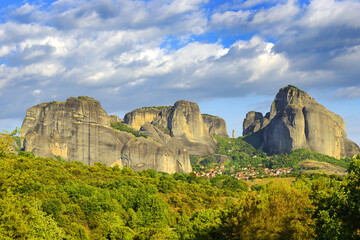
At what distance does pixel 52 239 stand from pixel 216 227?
15.3 meters

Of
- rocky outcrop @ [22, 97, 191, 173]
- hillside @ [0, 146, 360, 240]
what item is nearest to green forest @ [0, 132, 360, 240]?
hillside @ [0, 146, 360, 240]

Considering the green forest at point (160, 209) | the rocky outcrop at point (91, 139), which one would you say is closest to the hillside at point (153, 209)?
the green forest at point (160, 209)

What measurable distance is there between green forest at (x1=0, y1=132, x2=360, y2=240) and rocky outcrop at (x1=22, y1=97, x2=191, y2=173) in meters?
75.6

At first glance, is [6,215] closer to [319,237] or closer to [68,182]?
[319,237]

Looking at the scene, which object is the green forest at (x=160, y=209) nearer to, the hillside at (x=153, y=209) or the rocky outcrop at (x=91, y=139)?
the hillside at (x=153, y=209)

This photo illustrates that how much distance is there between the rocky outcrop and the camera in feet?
566

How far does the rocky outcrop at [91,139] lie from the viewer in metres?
173

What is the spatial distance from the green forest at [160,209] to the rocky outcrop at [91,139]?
7560 centimetres

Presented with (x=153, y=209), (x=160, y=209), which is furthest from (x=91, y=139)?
(x=160, y=209)

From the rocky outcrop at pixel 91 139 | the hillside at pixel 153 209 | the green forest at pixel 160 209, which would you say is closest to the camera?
the green forest at pixel 160 209

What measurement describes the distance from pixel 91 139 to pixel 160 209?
106250mm

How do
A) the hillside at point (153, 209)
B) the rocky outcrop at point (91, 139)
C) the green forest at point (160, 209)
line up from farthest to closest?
1. the rocky outcrop at point (91, 139)
2. the hillside at point (153, 209)
3. the green forest at point (160, 209)

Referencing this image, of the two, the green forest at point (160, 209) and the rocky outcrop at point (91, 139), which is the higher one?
the rocky outcrop at point (91, 139)

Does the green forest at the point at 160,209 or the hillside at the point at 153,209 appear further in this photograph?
the hillside at the point at 153,209
